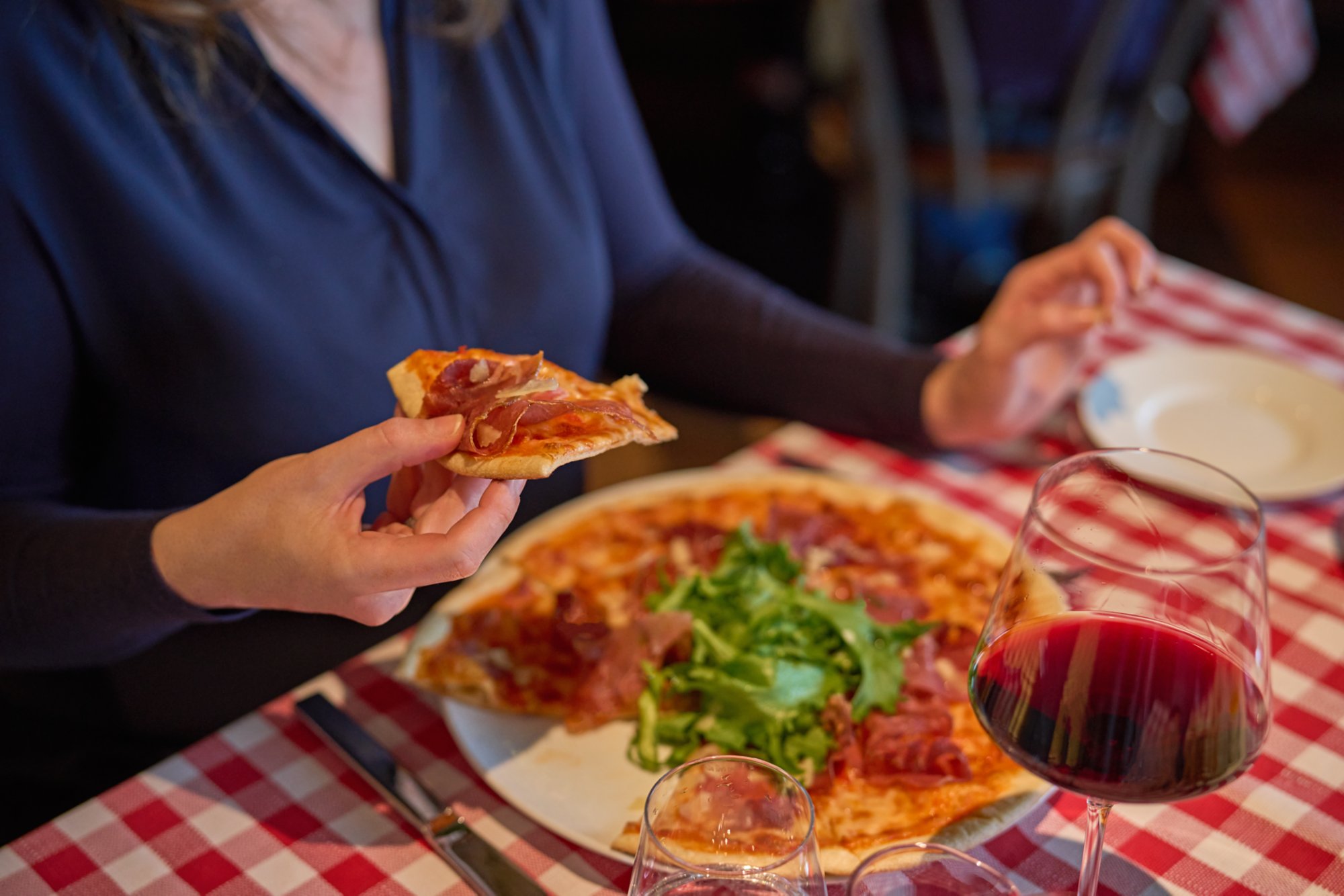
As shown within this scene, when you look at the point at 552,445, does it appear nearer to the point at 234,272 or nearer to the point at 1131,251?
the point at 234,272

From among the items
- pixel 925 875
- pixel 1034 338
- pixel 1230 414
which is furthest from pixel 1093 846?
pixel 1230 414

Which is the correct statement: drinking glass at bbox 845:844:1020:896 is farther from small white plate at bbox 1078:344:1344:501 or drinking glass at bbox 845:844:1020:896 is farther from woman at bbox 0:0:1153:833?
small white plate at bbox 1078:344:1344:501

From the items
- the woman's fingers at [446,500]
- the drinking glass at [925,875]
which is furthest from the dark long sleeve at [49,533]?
the drinking glass at [925,875]

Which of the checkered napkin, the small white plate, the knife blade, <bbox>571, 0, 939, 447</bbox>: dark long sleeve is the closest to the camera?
the knife blade

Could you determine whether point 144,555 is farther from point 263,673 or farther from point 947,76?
point 947,76

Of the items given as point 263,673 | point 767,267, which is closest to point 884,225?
point 767,267

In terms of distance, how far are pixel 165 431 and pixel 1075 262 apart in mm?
1085

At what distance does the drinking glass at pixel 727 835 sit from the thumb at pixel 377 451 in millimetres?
295

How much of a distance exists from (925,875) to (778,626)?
0.30 m

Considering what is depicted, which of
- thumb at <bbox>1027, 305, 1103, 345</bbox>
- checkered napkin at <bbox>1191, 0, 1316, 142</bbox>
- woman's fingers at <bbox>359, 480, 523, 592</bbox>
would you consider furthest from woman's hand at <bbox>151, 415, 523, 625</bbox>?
checkered napkin at <bbox>1191, 0, 1316, 142</bbox>

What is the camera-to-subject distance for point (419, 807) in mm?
996

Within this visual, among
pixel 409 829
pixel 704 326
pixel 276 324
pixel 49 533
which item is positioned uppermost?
pixel 276 324

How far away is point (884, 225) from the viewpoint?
2979 millimetres

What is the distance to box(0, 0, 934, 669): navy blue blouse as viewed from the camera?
1.12 m
